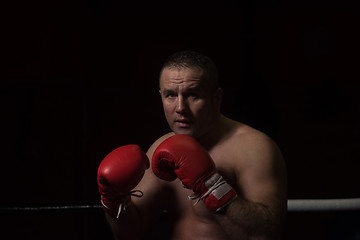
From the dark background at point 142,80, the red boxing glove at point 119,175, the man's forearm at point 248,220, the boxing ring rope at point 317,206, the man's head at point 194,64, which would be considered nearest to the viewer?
the man's forearm at point 248,220

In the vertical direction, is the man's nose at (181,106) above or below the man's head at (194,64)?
below

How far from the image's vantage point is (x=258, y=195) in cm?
148

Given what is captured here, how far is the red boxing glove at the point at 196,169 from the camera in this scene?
141 cm

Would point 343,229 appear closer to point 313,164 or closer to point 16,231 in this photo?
point 313,164

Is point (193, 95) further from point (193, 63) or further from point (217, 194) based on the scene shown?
point (217, 194)

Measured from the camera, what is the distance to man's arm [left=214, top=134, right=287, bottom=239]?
55.3 inches

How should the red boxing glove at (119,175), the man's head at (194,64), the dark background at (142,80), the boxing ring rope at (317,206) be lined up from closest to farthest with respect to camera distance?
the red boxing glove at (119,175)
the man's head at (194,64)
the boxing ring rope at (317,206)
the dark background at (142,80)

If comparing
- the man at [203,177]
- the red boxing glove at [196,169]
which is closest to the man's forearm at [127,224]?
the man at [203,177]

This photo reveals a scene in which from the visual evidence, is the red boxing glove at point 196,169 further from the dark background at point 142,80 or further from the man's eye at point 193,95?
the dark background at point 142,80

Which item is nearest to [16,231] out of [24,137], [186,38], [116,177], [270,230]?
[24,137]

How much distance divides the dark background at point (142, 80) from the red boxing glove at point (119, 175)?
1779mm

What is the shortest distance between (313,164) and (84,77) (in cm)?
190

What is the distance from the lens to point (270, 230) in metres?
1.43

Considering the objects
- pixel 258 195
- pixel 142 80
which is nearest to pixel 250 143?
pixel 258 195
